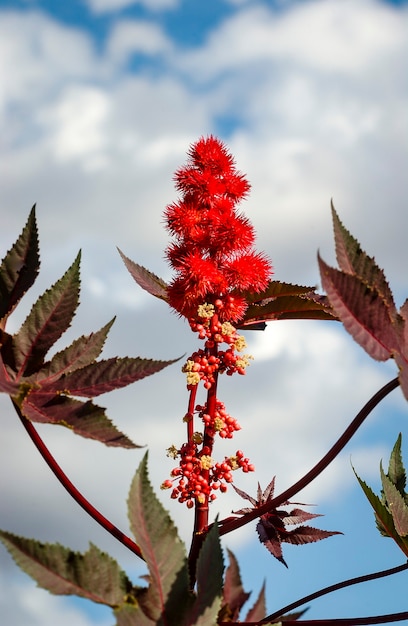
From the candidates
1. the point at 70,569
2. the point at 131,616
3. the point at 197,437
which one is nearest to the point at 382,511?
the point at 197,437

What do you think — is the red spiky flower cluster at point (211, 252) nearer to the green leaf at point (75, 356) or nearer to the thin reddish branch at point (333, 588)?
the green leaf at point (75, 356)

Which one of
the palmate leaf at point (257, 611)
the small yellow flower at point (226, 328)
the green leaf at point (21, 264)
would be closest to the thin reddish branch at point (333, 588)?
the palmate leaf at point (257, 611)

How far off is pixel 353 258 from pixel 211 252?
81 centimetres

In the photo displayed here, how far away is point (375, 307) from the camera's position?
9.52ft

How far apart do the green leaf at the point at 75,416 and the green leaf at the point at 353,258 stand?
1.01 m

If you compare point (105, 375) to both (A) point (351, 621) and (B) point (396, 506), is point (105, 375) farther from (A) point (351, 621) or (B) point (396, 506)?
(B) point (396, 506)

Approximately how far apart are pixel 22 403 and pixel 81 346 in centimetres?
38

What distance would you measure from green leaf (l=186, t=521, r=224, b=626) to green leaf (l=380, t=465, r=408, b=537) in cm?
125

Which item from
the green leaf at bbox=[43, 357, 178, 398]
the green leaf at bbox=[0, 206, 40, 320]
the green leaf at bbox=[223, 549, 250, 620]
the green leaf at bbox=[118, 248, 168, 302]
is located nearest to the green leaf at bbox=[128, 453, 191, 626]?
the green leaf at bbox=[223, 549, 250, 620]

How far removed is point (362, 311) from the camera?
288 cm

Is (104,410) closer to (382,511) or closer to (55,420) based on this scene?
(55,420)

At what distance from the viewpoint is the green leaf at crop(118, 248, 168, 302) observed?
4.03 metres

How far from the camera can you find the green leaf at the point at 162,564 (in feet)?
9.11

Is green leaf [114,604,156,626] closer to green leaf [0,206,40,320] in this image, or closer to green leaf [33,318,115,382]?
green leaf [33,318,115,382]
